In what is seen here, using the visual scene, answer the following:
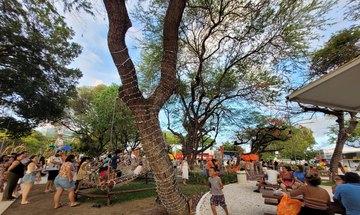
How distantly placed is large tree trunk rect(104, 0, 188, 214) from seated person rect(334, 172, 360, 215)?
2670 millimetres

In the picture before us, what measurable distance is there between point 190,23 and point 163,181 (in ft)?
33.8

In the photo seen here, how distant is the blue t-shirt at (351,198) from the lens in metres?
3.17

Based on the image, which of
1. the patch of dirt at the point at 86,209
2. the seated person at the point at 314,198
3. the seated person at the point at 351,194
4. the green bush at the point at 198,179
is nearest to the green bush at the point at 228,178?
the green bush at the point at 198,179

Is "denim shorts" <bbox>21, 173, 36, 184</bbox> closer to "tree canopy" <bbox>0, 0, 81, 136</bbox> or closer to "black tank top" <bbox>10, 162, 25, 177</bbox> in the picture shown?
"black tank top" <bbox>10, 162, 25, 177</bbox>

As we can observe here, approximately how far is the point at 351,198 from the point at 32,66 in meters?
15.4

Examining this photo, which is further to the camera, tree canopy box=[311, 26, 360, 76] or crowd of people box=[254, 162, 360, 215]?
tree canopy box=[311, 26, 360, 76]

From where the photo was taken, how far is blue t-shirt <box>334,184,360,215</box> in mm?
3168

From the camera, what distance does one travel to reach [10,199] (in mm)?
7469

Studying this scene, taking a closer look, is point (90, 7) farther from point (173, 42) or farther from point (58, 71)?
point (58, 71)

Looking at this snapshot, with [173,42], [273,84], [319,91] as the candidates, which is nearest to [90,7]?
[173,42]

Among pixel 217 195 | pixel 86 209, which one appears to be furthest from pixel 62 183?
pixel 217 195

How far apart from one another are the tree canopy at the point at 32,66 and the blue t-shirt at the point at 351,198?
12820 millimetres

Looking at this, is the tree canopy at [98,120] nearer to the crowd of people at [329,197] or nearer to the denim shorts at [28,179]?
the denim shorts at [28,179]

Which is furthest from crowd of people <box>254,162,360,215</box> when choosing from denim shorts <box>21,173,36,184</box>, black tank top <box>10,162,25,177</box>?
black tank top <box>10,162,25,177</box>
